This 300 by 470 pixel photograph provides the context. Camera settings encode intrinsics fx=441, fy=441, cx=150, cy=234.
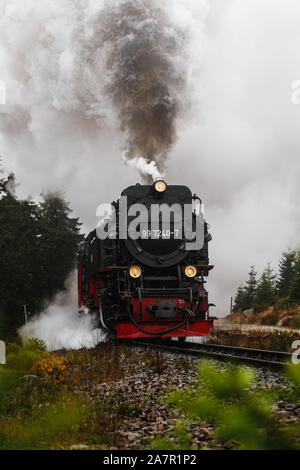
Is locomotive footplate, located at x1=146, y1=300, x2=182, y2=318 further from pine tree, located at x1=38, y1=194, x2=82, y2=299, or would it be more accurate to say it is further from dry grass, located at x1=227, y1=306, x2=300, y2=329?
pine tree, located at x1=38, y1=194, x2=82, y2=299

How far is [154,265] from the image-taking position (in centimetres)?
1080

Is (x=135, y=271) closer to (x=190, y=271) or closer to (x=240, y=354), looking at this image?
(x=190, y=271)

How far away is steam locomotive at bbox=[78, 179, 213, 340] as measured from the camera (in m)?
10.1

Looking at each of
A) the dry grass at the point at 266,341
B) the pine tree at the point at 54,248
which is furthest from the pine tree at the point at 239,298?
the dry grass at the point at 266,341

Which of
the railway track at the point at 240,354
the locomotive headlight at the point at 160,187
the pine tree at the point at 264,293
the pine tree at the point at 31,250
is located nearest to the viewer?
the railway track at the point at 240,354

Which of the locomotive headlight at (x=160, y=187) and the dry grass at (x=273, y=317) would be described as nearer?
the locomotive headlight at (x=160, y=187)

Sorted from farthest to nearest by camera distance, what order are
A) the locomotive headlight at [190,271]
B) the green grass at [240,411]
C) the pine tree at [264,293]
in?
the pine tree at [264,293] → the locomotive headlight at [190,271] → the green grass at [240,411]

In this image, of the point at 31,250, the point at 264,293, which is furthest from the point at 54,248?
the point at 264,293

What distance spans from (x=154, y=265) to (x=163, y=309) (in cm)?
122

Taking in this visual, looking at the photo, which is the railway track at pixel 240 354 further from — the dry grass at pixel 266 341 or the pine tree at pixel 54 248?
the pine tree at pixel 54 248

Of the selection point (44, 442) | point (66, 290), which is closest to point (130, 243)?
point (44, 442)

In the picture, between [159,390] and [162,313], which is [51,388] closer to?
[159,390]

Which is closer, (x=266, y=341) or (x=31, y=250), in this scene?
(x=266, y=341)

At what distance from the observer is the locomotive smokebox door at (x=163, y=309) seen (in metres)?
10.0
